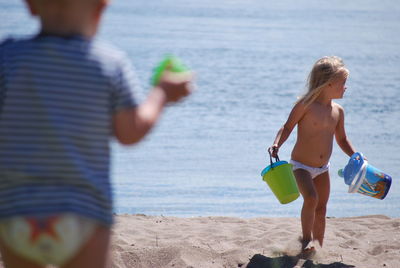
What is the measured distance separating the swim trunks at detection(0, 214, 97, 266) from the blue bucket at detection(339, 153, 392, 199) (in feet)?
11.2

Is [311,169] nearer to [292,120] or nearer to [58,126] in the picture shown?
[292,120]

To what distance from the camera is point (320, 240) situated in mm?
5496

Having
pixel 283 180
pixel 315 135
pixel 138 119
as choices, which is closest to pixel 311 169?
pixel 315 135

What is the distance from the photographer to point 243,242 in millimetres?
5512

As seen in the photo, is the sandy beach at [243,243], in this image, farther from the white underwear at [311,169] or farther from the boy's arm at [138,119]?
the boy's arm at [138,119]

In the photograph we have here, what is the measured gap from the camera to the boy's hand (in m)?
2.35

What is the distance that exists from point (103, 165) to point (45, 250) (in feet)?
0.94

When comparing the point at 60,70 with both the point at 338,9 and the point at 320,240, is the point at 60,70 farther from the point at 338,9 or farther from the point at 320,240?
the point at 338,9

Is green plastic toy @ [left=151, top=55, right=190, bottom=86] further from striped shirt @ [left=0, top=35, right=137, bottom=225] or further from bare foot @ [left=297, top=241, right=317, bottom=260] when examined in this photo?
bare foot @ [left=297, top=241, right=317, bottom=260]

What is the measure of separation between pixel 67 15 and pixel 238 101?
8.88 meters

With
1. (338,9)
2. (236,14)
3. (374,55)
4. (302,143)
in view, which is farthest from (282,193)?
(338,9)

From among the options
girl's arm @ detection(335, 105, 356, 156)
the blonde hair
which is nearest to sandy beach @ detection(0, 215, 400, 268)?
girl's arm @ detection(335, 105, 356, 156)

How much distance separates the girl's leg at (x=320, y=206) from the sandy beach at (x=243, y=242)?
12cm

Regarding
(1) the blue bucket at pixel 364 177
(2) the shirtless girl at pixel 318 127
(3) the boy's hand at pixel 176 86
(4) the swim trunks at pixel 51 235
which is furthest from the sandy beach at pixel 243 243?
(3) the boy's hand at pixel 176 86
